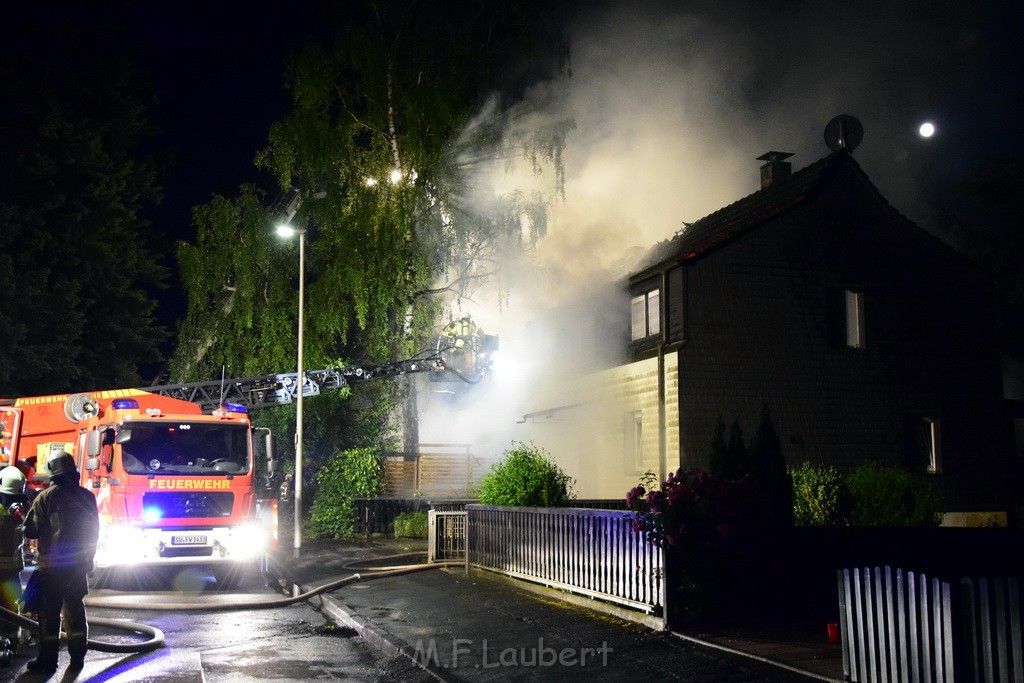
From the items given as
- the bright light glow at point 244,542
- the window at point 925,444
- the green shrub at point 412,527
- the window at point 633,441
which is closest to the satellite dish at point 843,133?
the window at point 925,444

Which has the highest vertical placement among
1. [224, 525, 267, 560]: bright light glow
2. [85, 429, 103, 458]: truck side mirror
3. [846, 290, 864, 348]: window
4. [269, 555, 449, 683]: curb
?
[846, 290, 864, 348]: window

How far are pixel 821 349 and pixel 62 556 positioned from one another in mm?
17811

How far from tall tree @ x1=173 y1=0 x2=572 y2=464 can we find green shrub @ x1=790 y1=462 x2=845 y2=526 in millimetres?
9726

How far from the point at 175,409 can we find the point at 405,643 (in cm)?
898

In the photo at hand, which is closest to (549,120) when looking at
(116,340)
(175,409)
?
(175,409)

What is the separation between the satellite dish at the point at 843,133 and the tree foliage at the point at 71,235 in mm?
22633

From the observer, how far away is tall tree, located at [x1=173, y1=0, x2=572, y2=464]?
2525cm

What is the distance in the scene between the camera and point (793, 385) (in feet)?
73.6

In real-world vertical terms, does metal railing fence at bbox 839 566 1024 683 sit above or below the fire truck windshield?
below

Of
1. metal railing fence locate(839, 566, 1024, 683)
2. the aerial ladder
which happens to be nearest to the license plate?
the aerial ladder

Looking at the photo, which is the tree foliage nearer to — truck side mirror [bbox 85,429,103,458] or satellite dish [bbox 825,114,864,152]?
truck side mirror [bbox 85,429,103,458]

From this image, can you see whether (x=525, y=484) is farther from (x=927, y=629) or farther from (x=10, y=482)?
(x=927, y=629)

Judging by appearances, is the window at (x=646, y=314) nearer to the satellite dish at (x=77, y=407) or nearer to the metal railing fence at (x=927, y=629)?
the satellite dish at (x=77, y=407)

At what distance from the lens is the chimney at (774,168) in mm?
27047
